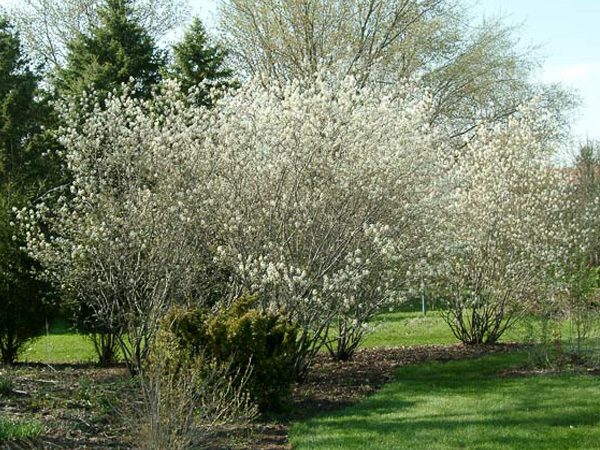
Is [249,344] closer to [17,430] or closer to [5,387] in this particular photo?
[17,430]

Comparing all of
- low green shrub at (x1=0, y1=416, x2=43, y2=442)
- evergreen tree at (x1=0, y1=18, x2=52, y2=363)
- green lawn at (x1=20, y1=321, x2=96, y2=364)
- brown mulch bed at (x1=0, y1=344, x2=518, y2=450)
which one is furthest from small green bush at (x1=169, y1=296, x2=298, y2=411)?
green lawn at (x1=20, y1=321, x2=96, y2=364)

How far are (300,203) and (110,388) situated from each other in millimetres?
2770

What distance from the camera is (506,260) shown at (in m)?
10.9

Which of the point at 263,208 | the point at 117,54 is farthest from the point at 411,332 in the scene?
the point at 117,54

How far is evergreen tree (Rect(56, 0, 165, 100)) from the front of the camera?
1719 centimetres

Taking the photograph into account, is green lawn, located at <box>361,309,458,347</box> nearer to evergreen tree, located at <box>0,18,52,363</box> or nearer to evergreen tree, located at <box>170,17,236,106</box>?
evergreen tree, located at <box>0,18,52,363</box>

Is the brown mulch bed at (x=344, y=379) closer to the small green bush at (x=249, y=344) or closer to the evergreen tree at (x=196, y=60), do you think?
the small green bush at (x=249, y=344)

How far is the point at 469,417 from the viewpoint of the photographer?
253 inches

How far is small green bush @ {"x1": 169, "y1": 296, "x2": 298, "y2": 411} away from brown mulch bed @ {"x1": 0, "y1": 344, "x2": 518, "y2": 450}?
0.29 meters

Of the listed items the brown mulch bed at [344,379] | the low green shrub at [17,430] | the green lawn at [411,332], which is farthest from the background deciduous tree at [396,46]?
the low green shrub at [17,430]

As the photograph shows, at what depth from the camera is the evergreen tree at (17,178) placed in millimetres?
9562

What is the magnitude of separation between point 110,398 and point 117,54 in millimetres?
12110

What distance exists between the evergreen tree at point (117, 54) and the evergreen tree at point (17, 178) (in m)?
1.00

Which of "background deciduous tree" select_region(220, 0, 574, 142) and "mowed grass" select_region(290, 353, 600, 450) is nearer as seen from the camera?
"mowed grass" select_region(290, 353, 600, 450)
